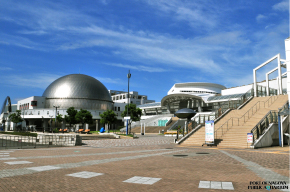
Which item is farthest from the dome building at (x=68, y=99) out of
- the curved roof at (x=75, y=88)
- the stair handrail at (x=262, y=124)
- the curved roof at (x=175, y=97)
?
the stair handrail at (x=262, y=124)

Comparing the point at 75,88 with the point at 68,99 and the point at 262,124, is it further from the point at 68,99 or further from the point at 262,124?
the point at 262,124

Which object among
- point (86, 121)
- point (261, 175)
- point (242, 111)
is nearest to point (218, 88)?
point (86, 121)

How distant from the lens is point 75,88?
318 ft

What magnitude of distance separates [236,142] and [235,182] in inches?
553

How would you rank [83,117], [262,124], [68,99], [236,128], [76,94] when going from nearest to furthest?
[262,124] < [236,128] < [83,117] < [68,99] < [76,94]

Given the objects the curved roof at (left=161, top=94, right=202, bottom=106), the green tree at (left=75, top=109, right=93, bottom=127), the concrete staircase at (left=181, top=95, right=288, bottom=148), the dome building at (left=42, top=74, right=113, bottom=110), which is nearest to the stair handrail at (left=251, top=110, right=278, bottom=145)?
the concrete staircase at (left=181, top=95, right=288, bottom=148)

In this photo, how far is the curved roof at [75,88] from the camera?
95950mm

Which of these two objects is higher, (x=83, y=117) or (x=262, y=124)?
(x=83, y=117)

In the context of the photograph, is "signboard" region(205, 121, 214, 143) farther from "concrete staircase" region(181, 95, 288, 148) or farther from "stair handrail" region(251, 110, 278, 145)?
"stair handrail" region(251, 110, 278, 145)

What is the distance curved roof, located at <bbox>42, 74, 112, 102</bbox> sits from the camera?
95.9 metres

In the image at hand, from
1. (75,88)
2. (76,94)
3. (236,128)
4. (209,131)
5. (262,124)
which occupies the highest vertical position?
(75,88)

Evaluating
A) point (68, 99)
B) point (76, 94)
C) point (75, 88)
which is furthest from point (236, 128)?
point (75, 88)

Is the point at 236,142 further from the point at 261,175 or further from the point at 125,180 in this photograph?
the point at 125,180

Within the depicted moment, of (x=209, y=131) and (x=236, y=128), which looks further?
(x=236, y=128)
